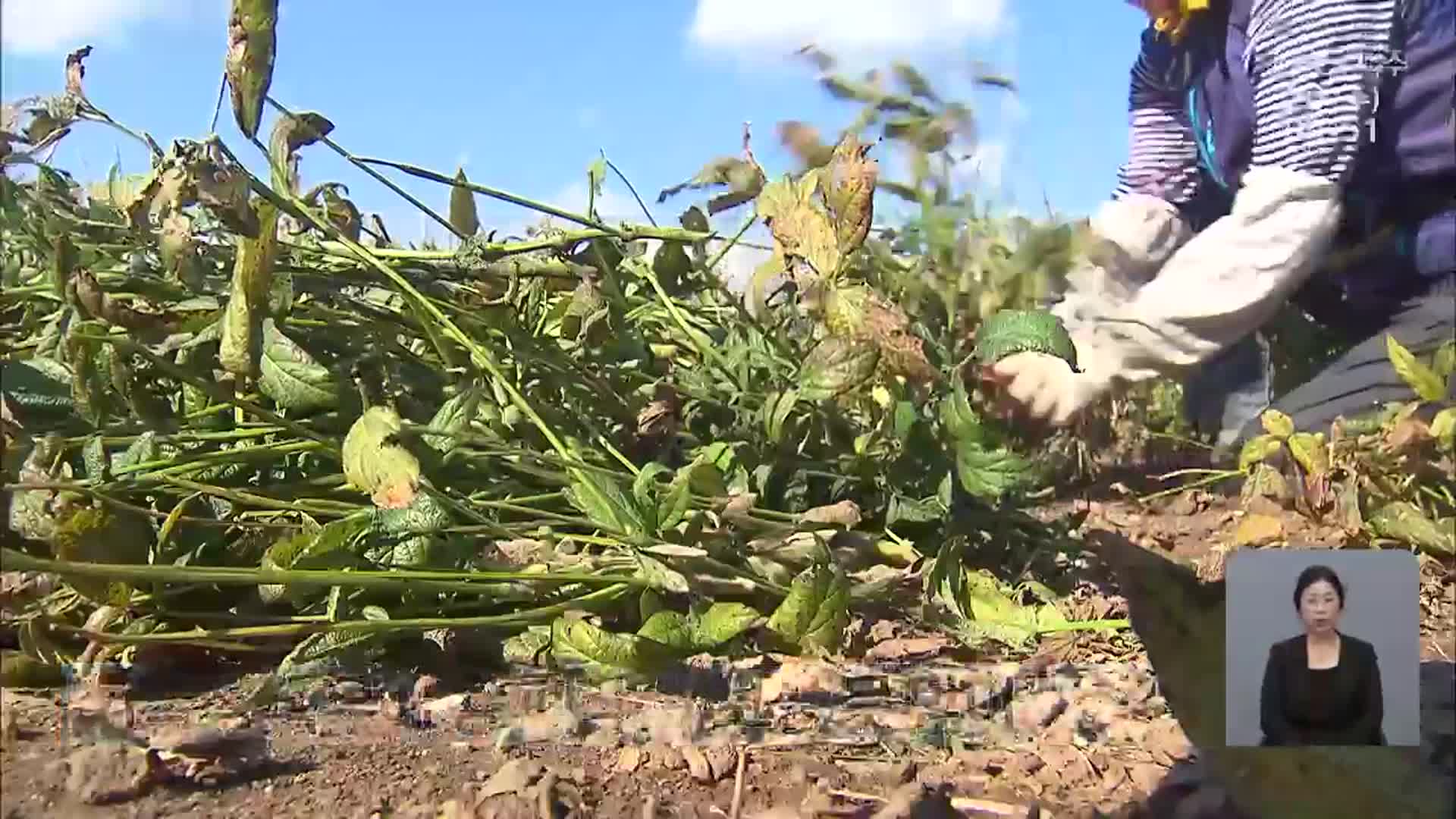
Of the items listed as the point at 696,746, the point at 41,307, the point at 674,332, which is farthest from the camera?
the point at 674,332

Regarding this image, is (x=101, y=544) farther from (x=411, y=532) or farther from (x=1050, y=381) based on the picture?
(x=1050, y=381)

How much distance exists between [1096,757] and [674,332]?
1.42 feet

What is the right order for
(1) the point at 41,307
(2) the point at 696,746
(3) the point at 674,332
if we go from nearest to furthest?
(2) the point at 696,746
(1) the point at 41,307
(3) the point at 674,332

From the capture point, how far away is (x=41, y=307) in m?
0.73

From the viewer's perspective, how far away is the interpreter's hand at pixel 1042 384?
2.65 ft

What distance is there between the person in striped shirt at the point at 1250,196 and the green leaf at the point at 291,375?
42 cm

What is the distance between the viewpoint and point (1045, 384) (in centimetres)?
81

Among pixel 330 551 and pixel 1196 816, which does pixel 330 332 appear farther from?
pixel 1196 816

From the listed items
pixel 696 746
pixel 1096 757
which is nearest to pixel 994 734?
pixel 1096 757

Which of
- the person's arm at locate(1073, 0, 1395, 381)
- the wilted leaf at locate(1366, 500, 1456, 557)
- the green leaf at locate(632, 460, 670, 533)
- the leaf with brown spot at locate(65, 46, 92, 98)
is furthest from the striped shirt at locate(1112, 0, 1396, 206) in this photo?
the leaf with brown spot at locate(65, 46, 92, 98)

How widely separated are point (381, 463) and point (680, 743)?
0.66 feet

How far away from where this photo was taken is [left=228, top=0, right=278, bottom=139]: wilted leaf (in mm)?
547

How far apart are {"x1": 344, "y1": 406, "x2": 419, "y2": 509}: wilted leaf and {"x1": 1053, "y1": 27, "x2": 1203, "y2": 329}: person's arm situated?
42 cm

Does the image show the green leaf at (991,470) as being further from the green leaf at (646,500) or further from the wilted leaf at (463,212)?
the wilted leaf at (463,212)
